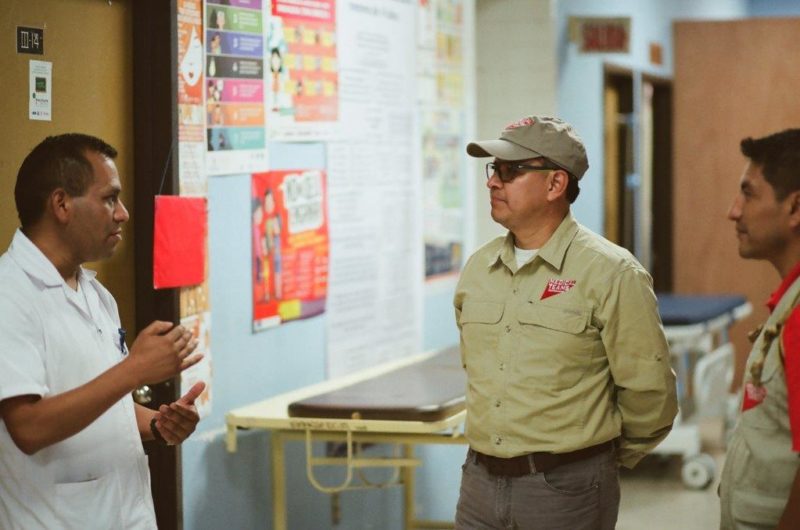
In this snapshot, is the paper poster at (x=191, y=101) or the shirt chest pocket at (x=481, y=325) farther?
the paper poster at (x=191, y=101)

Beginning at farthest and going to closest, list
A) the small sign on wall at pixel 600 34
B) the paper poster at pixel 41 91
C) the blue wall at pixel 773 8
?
the blue wall at pixel 773 8 → the small sign on wall at pixel 600 34 → the paper poster at pixel 41 91

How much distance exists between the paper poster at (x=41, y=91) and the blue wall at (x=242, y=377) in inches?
26.1

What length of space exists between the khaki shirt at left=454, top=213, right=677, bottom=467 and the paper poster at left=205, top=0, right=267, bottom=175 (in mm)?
1138

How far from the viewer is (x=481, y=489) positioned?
2.81m

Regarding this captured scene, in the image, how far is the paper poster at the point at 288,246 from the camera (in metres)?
3.85

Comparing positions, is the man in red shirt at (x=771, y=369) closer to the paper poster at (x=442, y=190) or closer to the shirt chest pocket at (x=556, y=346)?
the shirt chest pocket at (x=556, y=346)

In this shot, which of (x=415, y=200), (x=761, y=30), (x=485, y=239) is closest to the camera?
(x=415, y=200)

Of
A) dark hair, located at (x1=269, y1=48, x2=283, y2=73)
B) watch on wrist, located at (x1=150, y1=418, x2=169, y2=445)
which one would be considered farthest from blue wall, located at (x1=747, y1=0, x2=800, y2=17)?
watch on wrist, located at (x1=150, y1=418, x2=169, y2=445)

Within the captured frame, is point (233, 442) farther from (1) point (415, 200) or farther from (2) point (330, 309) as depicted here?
(1) point (415, 200)

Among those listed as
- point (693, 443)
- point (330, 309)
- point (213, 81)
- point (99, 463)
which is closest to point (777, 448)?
point (99, 463)

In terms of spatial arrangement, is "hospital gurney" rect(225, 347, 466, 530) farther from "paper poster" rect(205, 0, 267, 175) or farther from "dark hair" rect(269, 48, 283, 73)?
"dark hair" rect(269, 48, 283, 73)

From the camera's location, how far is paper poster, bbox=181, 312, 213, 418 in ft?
11.5

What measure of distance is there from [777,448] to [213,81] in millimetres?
2046

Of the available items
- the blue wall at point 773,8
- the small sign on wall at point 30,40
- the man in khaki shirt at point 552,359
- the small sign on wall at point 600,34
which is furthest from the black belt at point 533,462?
the blue wall at point 773,8
